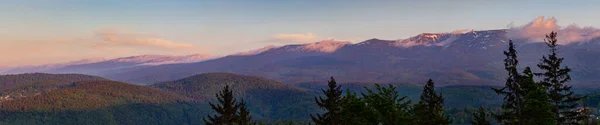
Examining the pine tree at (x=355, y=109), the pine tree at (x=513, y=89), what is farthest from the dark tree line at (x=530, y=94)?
the pine tree at (x=355, y=109)

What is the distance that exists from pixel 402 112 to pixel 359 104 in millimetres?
3042

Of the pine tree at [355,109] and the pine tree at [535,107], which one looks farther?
the pine tree at [355,109]

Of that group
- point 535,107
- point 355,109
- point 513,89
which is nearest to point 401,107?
point 355,109

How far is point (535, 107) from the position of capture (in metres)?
29.0

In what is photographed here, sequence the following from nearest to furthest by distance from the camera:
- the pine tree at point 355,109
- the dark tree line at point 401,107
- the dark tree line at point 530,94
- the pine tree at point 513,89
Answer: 1. the dark tree line at point 401,107
2. the dark tree line at point 530,94
3. the pine tree at point 355,109
4. the pine tree at point 513,89

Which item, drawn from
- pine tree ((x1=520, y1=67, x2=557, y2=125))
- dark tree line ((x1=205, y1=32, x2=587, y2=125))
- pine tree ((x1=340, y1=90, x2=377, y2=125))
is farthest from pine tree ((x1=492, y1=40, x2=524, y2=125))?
pine tree ((x1=340, y1=90, x2=377, y2=125))

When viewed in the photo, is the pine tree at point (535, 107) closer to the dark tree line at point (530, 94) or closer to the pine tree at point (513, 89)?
the dark tree line at point (530, 94)

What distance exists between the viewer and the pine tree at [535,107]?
28.9 meters

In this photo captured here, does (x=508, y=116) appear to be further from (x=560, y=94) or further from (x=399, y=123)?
(x=399, y=123)

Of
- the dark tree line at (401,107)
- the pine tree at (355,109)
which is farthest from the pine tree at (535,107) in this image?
the pine tree at (355,109)

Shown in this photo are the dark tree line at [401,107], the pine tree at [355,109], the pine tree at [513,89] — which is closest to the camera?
the dark tree line at [401,107]

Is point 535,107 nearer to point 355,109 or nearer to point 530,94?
point 530,94

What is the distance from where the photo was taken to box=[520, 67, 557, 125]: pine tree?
28.9 m

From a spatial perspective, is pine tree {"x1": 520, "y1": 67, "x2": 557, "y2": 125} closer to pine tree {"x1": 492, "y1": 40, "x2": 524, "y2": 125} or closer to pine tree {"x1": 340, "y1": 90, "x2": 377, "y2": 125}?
pine tree {"x1": 492, "y1": 40, "x2": 524, "y2": 125}
